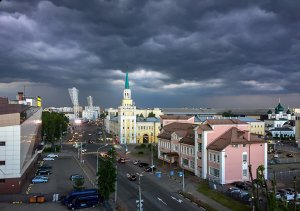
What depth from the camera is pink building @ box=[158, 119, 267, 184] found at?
51.1 meters

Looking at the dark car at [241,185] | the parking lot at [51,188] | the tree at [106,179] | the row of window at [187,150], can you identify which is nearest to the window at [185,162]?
the row of window at [187,150]

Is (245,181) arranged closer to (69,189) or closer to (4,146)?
(69,189)

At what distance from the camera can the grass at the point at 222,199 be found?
3834 centimetres

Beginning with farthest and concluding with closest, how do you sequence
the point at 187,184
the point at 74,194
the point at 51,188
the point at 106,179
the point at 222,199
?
the point at 187,184
the point at 51,188
the point at 222,199
the point at 74,194
the point at 106,179

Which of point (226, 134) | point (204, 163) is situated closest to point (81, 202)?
point (204, 163)

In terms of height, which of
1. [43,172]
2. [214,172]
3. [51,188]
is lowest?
[51,188]

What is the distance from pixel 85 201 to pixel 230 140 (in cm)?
2394

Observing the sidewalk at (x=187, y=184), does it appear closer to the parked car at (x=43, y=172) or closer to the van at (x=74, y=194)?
the van at (x=74, y=194)

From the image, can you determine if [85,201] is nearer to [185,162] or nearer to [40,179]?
[40,179]

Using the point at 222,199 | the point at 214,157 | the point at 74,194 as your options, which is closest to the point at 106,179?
the point at 74,194

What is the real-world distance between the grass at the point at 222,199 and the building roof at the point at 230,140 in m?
6.67

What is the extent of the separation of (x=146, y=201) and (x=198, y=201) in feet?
21.2

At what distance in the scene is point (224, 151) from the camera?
166 feet

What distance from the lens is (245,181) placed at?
169ft
